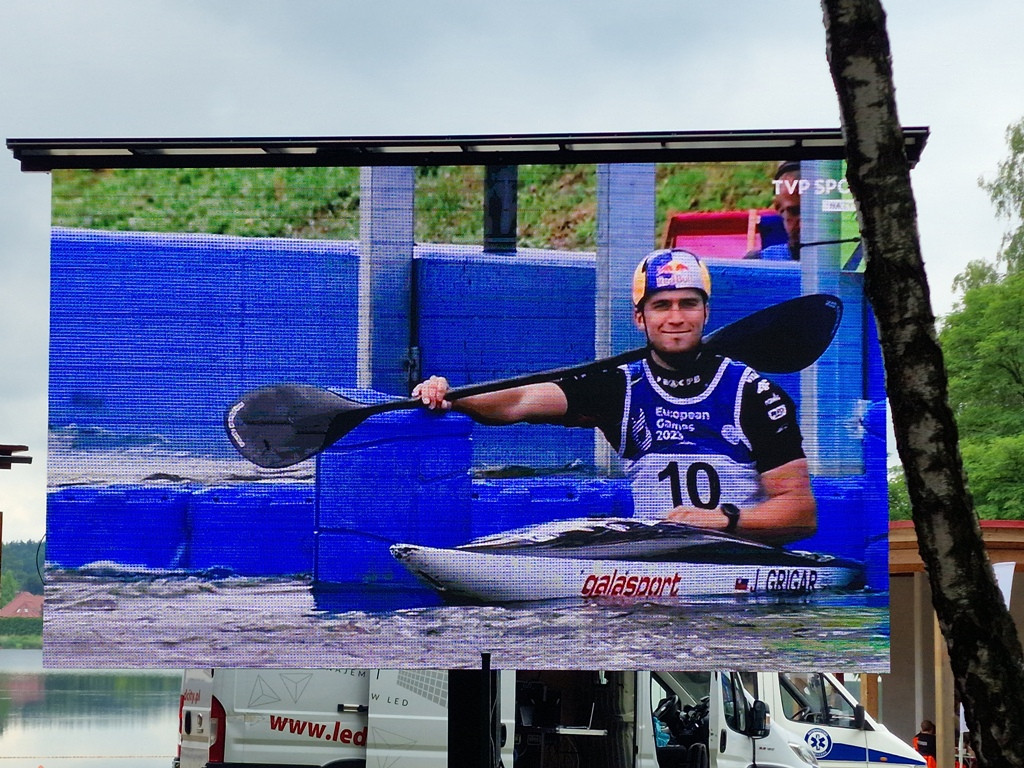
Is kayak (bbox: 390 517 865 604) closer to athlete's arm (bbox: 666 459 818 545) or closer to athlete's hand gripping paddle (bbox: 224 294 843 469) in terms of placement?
athlete's arm (bbox: 666 459 818 545)

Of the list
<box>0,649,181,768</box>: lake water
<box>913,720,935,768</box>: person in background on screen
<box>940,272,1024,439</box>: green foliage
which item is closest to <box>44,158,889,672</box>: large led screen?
<box>0,649,181,768</box>: lake water

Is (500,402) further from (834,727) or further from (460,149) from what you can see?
(834,727)

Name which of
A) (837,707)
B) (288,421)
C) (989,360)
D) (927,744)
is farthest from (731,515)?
(989,360)

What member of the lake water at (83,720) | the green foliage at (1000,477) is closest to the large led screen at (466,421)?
the lake water at (83,720)

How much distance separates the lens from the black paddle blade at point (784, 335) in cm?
887

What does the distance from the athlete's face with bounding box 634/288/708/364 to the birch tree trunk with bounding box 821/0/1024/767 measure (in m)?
4.28

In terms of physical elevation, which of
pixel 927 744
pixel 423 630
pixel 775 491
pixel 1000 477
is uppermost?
pixel 775 491

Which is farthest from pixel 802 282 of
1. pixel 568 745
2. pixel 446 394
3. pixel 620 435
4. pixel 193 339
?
pixel 568 745

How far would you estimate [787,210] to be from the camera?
8.84 m

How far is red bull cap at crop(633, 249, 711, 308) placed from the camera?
8828 millimetres

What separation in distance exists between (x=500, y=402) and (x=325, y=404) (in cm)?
107

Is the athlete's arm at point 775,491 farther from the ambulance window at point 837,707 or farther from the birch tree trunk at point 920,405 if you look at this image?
the birch tree trunk at point 920,405

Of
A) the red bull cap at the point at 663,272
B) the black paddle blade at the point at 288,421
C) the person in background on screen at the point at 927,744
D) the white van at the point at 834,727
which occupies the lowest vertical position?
the person in background on screen at the point at 927,744

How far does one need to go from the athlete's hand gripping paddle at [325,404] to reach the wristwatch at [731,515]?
87 cm
